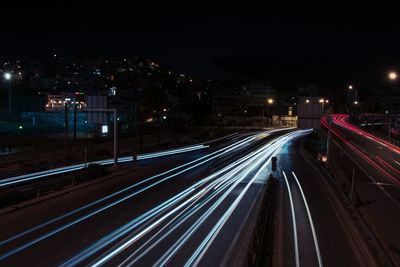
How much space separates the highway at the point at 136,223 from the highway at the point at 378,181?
6010 mm

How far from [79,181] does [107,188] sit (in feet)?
8.75

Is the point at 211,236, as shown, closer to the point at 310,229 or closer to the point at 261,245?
the point at 261,245

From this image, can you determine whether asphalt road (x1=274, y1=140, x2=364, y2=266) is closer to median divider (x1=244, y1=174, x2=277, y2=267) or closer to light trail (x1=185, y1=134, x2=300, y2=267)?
median divider (x1=244, y1=174, x2=277, y2=267)

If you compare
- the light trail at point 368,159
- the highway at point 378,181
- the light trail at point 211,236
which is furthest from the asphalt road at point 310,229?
the light trail at point 368,159

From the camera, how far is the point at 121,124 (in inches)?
3610

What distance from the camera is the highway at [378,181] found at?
19.3 meters

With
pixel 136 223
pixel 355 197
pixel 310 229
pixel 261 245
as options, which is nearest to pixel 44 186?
pixel 136 223

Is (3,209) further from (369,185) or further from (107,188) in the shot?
(369,185)

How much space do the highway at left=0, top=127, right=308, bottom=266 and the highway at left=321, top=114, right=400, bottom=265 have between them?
6.01 m

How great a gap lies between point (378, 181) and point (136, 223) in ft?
81.2

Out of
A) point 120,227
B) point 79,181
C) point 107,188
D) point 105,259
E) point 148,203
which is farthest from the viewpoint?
point 79,181

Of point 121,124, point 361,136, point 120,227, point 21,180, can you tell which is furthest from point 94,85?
point 120,227

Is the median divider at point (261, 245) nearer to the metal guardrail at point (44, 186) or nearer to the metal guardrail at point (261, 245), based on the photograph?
the metal guardrail at point (261, 245)

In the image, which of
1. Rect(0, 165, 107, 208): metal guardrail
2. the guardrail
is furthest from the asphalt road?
Rect(0, 165, 107, 208): metal guardrail
